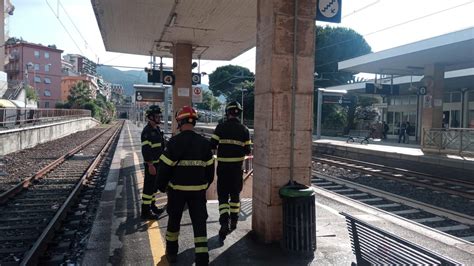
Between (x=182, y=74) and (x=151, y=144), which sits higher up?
(x=182, y=74)

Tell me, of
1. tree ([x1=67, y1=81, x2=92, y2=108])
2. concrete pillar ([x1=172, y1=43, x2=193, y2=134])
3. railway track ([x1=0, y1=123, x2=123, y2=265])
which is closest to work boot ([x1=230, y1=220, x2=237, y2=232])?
railway track ([x1=0, y1=123, x2=123, y2=265])

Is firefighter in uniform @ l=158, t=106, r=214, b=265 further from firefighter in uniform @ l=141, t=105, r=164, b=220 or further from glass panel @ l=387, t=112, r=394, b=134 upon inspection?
glass panel @ l=387, t=112, r=394, b=134

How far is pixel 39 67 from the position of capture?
9844 cm

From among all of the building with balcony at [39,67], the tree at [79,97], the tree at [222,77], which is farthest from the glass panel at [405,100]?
the building with balcony at [39,67]

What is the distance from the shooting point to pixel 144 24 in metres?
11.6

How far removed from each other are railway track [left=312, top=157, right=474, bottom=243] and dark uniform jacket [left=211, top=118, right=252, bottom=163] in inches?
145

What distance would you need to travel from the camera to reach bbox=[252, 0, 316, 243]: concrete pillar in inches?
211

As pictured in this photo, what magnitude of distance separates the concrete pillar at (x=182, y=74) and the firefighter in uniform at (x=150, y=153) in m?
7.27

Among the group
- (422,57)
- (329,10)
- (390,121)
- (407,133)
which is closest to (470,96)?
(407,133)

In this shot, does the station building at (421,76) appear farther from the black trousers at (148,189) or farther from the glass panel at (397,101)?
the black trousers at (148,189)

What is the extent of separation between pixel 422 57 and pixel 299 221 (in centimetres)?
1907

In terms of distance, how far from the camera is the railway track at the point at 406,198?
26.6 ft

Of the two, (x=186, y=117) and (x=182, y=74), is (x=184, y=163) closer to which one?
(x=186, y=117)

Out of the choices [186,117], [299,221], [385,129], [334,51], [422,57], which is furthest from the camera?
[334,51]
